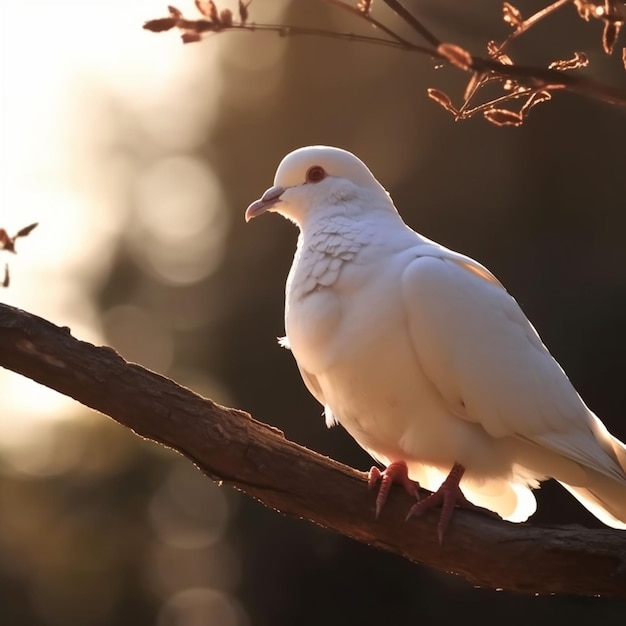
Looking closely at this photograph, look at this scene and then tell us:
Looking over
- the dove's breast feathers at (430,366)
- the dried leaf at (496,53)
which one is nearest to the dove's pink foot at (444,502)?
the dove's breast feathers at (430,366)

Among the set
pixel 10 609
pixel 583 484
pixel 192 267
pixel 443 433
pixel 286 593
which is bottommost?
pixel 10 609

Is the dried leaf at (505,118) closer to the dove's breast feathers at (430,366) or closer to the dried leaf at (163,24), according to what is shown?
the dried leaf at (163,24)

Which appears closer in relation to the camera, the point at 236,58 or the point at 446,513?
the point at 446,513

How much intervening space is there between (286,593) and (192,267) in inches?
150

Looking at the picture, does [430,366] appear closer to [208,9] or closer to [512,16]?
[512,16]

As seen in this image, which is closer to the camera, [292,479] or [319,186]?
[292,479]

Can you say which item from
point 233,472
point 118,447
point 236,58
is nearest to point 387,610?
point 118,447

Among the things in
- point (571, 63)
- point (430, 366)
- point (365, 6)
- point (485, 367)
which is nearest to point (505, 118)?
point (571, 63)

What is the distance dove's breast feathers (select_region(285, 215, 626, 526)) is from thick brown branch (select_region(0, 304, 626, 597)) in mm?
298

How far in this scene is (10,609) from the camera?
888cm

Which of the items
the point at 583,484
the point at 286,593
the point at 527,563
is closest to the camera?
the point at 527,563

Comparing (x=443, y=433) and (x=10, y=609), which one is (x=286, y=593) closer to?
(x=10, y=609)

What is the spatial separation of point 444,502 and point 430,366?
479 mm

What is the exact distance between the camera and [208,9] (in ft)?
6.11
